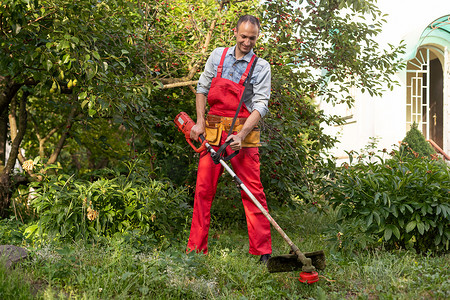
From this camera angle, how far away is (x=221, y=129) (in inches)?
144

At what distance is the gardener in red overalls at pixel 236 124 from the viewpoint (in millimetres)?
3652

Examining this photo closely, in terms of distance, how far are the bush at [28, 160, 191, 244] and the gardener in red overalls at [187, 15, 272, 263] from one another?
41 centimetres

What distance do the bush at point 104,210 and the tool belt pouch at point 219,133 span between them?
2.40 ft

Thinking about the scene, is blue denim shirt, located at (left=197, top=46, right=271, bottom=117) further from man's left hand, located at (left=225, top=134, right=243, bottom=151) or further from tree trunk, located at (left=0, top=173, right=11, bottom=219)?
tree trunk, located at (left=0, top=173, right=11, bottom=219)

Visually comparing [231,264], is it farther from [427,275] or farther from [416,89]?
[416,89]

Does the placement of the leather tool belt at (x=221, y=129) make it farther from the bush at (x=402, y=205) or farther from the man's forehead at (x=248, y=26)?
the bush at (x=402, y=205)

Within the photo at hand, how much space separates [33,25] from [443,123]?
31.1 feet

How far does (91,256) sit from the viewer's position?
323 cm

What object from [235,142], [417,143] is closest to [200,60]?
[235,142]

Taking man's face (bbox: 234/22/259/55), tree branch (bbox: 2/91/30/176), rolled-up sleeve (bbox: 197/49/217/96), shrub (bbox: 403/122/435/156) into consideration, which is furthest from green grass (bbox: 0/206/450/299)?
shrub (bbox: 403/122/435/156)

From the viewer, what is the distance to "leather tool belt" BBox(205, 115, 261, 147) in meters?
3.67

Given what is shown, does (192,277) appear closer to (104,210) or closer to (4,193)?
(104,210)

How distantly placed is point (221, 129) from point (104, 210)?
47.2 inches

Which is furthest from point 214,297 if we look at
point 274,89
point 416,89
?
point 416,89
